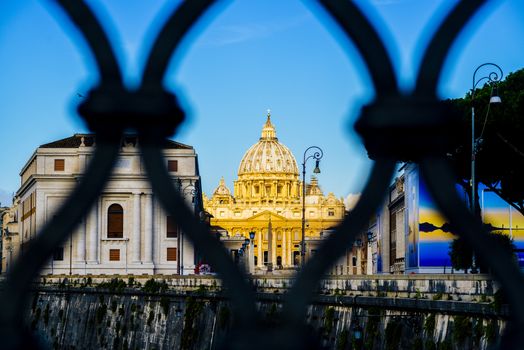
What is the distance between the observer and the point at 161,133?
73.2 inches

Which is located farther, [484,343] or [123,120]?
[484,343]

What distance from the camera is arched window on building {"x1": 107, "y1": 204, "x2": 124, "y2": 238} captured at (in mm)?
78562

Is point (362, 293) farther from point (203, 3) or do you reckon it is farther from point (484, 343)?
point (203, 3)

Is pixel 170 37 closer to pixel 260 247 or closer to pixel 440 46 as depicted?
pixel 440 46

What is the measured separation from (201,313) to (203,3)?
35801 millimetres

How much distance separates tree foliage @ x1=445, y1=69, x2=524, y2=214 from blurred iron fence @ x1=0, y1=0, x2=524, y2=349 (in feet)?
117

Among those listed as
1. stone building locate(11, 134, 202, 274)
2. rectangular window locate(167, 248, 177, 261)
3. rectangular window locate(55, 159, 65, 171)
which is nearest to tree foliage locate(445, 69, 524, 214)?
stone building locate(11, 134, 202, 274)

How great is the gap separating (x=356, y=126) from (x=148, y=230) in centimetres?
7594

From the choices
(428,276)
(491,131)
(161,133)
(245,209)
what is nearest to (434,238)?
(491,131)

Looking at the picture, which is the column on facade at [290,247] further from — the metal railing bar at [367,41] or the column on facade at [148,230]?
the metal railing bar at [367,41]

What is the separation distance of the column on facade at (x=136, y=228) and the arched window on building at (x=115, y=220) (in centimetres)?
126

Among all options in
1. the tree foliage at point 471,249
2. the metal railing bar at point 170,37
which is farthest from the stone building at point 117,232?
the metal railing bar at point 170,37

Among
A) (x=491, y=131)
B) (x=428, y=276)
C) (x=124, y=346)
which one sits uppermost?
(x=491, y=131)

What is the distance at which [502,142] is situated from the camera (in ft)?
131
